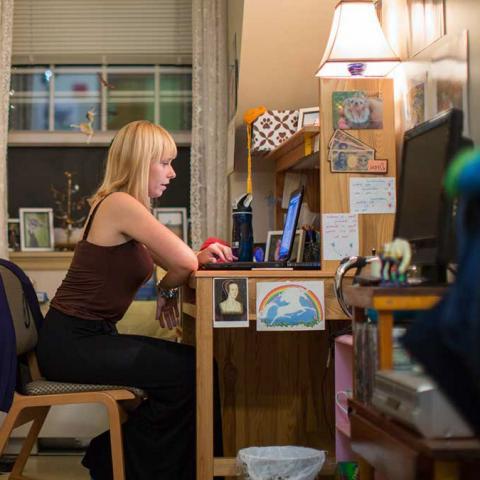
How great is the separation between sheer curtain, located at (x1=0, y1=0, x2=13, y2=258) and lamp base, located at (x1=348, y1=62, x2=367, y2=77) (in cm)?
217

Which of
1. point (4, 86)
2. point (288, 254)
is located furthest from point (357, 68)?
point (4, 86)

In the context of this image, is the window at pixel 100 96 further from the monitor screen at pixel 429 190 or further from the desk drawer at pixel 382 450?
the desk drawer at pixel 382 450

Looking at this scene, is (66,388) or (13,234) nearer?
(66,388)

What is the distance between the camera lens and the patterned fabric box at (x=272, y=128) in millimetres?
3277

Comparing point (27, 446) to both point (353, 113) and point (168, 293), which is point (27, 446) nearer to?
point (168, 293)

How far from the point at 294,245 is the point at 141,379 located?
0.85 meters

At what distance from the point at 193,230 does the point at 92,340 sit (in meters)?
1.77

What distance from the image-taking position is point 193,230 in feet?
13.8

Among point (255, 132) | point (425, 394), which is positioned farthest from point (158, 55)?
point (425, 394)

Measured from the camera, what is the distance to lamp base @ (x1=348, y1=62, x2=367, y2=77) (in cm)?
262

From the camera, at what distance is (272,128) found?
10.8 feet

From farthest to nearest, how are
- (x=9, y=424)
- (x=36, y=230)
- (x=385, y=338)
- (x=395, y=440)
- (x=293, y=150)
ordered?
(x=36, y=230), (x=293, y=150), (x=9, y=424), (x=385, y=338), (x=395, y=440)

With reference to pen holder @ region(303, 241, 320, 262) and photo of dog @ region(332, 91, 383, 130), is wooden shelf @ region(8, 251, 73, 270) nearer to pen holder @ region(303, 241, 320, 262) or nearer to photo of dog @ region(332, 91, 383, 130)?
pen holder @ region(303, 241, 320, 262)

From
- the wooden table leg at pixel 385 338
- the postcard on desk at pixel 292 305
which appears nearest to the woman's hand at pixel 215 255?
the postcard on desk at pixel 292 305
